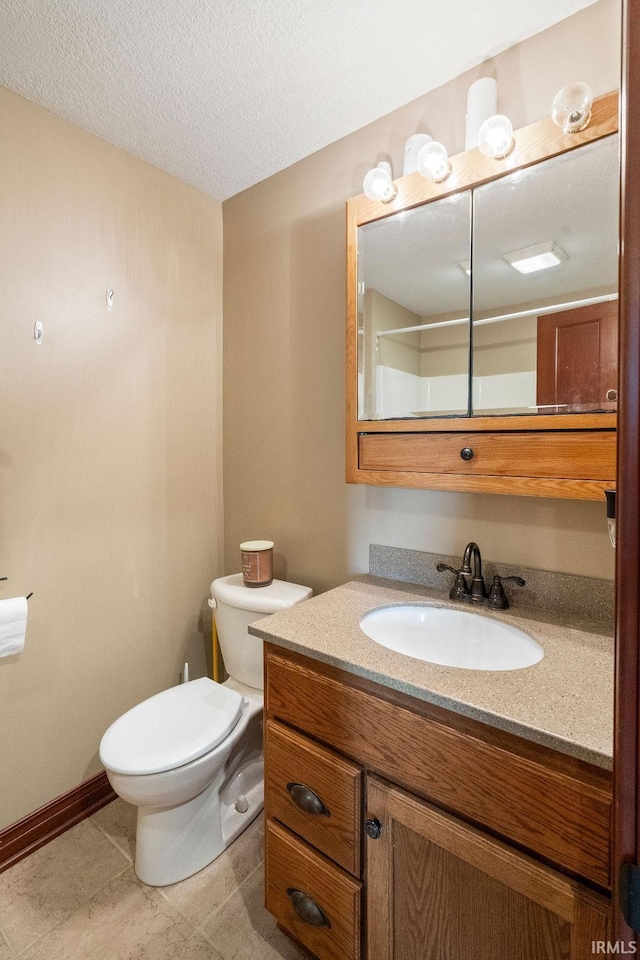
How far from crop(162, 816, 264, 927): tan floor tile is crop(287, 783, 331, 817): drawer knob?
59 cm

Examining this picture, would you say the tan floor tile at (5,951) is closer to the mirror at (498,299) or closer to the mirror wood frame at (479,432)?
the mirror wood frame at (479,432)

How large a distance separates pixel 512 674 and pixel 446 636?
0.38 meters

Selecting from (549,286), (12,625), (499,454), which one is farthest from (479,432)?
(12,625)

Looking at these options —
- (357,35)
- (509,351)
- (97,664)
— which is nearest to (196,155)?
(357,35)

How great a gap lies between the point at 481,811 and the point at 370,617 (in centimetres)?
53

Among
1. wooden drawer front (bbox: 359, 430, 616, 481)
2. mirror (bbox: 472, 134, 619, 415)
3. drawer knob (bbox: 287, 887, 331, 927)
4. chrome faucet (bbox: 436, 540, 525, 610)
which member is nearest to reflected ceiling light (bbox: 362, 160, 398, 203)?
mirror (bbox: 472, 134, 619, 415)

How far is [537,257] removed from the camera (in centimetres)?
116

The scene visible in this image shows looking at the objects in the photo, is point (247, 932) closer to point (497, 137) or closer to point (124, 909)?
point (124, 909)

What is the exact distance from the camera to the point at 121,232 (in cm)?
170

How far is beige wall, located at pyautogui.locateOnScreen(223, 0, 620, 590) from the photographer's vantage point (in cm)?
120

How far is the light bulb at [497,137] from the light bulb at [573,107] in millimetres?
106

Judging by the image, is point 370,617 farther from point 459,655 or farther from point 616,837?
point 616,837

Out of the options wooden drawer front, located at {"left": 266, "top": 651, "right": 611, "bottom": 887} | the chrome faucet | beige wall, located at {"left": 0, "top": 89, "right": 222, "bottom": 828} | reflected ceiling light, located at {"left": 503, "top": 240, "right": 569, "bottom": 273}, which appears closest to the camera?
wooden drawer front, located at {"left": 266, "top": 651, "right": 611, "bottom": 887}

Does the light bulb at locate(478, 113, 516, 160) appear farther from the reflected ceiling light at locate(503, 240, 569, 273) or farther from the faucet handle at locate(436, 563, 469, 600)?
the faucet handle at locate(436, 563, 469, 600)
